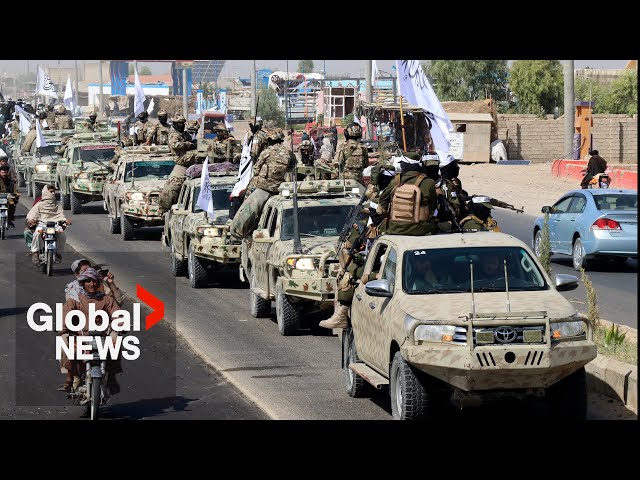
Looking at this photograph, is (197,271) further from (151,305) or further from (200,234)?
(151,305)

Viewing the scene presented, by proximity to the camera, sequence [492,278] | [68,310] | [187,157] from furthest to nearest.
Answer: [187,157] < [68,310] < [492,278]

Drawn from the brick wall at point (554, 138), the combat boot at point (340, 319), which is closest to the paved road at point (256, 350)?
the combat boot at point (340, 319)

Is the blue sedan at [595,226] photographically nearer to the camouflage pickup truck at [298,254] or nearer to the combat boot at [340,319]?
the camouflage pickup truck at [298,254]

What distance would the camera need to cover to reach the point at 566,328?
10664 mm

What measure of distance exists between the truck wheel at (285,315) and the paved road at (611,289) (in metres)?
3.45

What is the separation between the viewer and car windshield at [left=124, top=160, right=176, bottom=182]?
97.5 ft

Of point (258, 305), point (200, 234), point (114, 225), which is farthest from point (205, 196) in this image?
point (114, 225)

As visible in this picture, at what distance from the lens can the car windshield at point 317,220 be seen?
17.5 meters

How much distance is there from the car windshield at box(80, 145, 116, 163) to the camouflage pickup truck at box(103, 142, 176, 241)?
433cm

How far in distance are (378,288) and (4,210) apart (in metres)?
18.4
